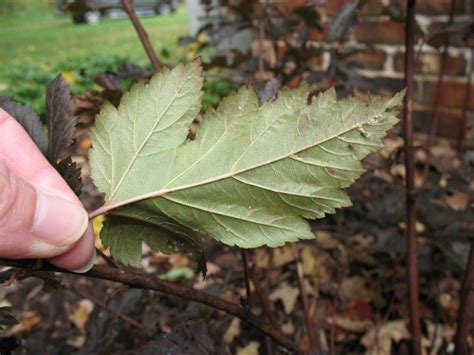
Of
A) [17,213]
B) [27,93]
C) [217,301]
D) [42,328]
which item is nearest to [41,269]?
[17,213]

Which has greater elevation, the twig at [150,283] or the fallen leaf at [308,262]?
the twig at [150,283]

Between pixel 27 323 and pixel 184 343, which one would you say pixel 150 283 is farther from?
pixel 27 323

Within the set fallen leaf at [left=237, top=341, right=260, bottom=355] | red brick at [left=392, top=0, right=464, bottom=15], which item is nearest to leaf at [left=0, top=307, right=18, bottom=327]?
fallen leaf at [left=237, top=341, right=260, bottom=355]

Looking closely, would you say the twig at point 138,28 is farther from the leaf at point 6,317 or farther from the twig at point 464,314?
the twig at point 464,314

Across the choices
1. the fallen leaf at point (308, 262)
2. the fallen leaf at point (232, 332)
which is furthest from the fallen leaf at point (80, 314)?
the fallen leaf at point (308, 262)

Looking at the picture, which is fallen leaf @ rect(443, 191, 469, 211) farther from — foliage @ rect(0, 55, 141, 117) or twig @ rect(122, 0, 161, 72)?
foliage @ rect(0, 55, 141, 117)

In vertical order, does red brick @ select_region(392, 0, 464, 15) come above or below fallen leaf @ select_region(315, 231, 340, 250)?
above
